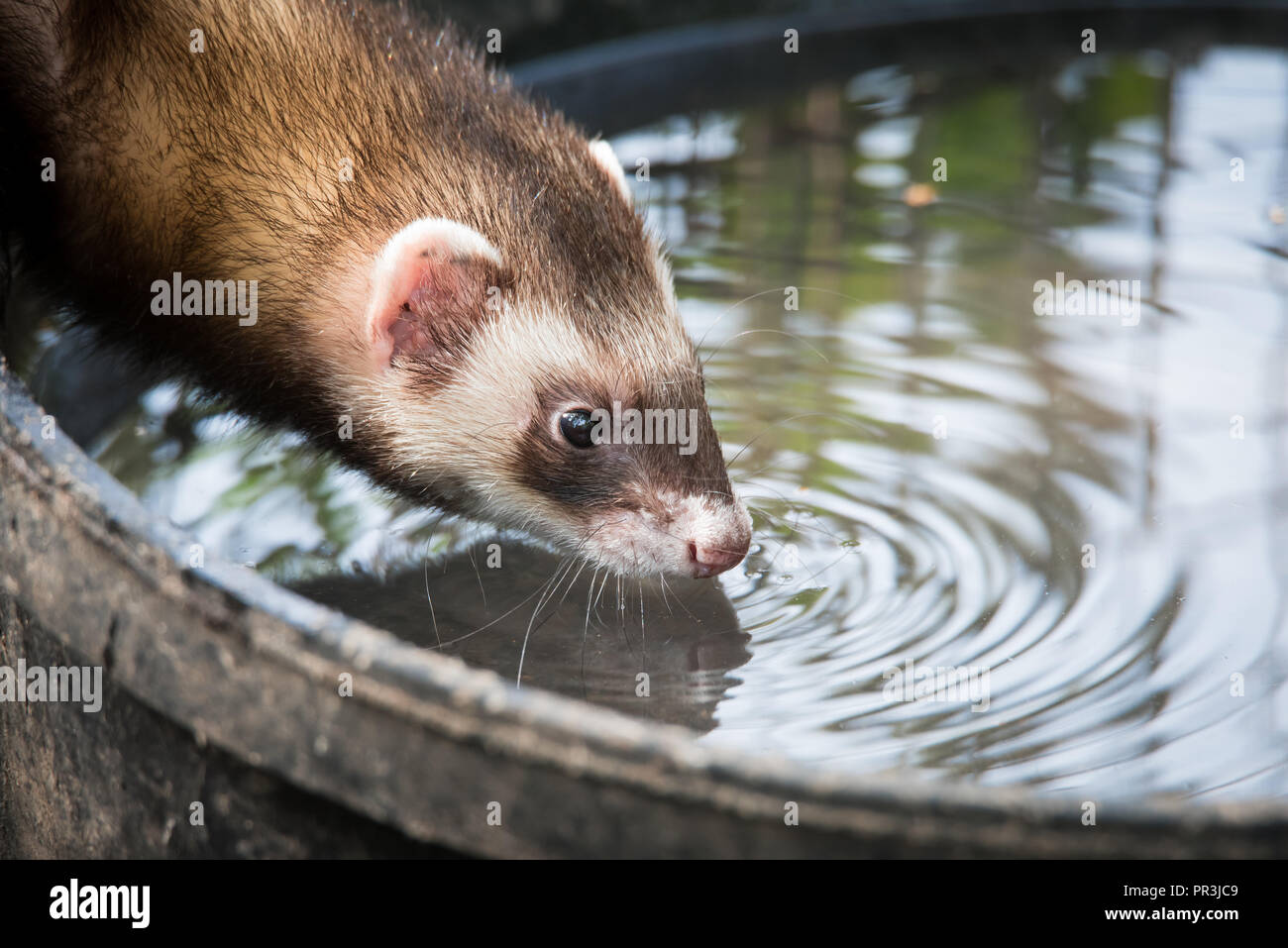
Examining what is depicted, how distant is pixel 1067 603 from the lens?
2.46 meters

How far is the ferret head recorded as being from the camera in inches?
92.3

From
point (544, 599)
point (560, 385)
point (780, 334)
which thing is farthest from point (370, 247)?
point (780, 334)

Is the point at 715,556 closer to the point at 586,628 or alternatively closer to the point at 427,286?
the point at 586,628

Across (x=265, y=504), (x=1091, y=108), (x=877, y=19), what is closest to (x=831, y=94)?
(x=877, y=19)

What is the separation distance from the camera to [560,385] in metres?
2.38

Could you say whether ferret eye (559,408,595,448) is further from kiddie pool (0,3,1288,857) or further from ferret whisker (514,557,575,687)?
kiddie pool (0,3,1288,857)

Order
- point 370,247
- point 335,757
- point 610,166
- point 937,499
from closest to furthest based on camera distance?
point 335,757
point 370,247
point 610,166
point 937,499

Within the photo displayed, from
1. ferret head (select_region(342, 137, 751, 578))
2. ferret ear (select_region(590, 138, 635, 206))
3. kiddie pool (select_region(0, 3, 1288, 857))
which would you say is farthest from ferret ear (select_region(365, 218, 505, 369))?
kiddie pool (select_region(0, 3, 1288, 857))

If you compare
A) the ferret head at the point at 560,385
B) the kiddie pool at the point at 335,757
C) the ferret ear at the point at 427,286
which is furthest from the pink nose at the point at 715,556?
the kiddie pool at the point at 335,757

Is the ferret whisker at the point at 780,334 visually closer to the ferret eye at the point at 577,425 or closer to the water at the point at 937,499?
the water at the point at 937,499

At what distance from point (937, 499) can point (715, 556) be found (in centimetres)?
70

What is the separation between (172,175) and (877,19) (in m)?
4.07
